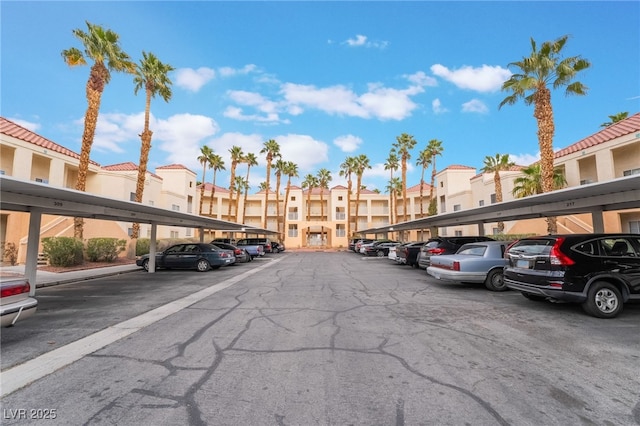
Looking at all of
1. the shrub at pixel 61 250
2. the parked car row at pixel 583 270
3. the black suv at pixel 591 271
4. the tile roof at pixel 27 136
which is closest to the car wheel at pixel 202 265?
the shrub at pixel 61 250

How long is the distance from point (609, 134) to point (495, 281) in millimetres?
20559

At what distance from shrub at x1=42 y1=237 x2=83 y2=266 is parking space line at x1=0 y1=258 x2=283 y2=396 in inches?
494

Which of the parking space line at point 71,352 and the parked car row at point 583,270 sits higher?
the parked car row at point 583,270

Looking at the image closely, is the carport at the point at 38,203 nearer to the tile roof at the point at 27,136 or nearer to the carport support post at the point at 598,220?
the tile roof at the point at 27,136

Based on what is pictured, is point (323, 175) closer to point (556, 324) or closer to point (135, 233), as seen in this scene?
point (135, 233)

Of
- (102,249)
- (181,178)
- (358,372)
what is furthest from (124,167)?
(358,372)

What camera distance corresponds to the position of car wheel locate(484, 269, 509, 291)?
389 inches

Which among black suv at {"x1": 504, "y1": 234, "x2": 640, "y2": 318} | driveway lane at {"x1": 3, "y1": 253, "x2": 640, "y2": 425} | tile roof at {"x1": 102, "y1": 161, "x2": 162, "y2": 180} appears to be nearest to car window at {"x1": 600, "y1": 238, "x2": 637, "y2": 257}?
black suv at {"x1": 504, "y1": 234, "x2": 640, "y2": 318}

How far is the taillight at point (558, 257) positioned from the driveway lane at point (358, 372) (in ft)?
3.62

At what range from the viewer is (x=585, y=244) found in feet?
21.8

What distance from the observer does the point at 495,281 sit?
391 inches

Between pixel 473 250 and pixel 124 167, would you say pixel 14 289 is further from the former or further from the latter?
pixel 124 167

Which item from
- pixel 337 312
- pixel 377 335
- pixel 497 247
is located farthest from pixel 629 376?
pixel 497 247

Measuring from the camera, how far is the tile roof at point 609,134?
2083 cm
